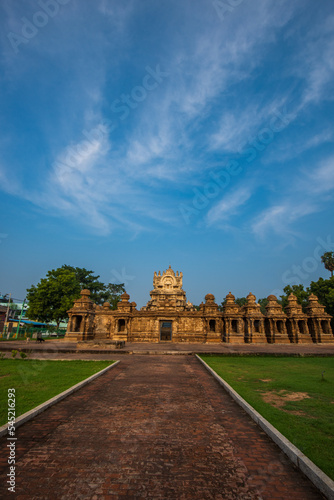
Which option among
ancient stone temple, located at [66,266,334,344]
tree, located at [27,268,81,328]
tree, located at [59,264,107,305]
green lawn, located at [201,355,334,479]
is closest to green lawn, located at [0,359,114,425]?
green lawn, located at [201,355,334,479]

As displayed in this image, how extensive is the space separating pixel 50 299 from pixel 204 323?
2439cm

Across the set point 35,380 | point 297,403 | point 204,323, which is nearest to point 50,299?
point 204,323

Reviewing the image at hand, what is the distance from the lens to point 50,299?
1519 inches

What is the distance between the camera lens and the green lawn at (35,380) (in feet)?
22.1

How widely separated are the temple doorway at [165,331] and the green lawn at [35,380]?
701 inches

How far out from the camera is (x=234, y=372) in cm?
1155

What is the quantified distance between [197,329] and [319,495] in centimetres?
2763

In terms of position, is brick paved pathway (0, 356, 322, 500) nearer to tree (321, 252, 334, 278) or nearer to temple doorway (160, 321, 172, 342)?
temple doorway (160, 321, 172, 342)

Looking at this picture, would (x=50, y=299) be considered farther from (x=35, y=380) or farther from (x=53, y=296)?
(x=35, y=380)

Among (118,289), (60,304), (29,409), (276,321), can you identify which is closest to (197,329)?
(276,321)

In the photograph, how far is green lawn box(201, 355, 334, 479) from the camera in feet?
14.5

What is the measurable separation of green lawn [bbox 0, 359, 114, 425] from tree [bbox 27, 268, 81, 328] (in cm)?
2642

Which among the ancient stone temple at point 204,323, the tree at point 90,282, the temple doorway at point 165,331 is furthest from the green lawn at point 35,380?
the tree at point 90,282

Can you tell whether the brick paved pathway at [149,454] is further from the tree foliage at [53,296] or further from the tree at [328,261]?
the tree at [328,261]
